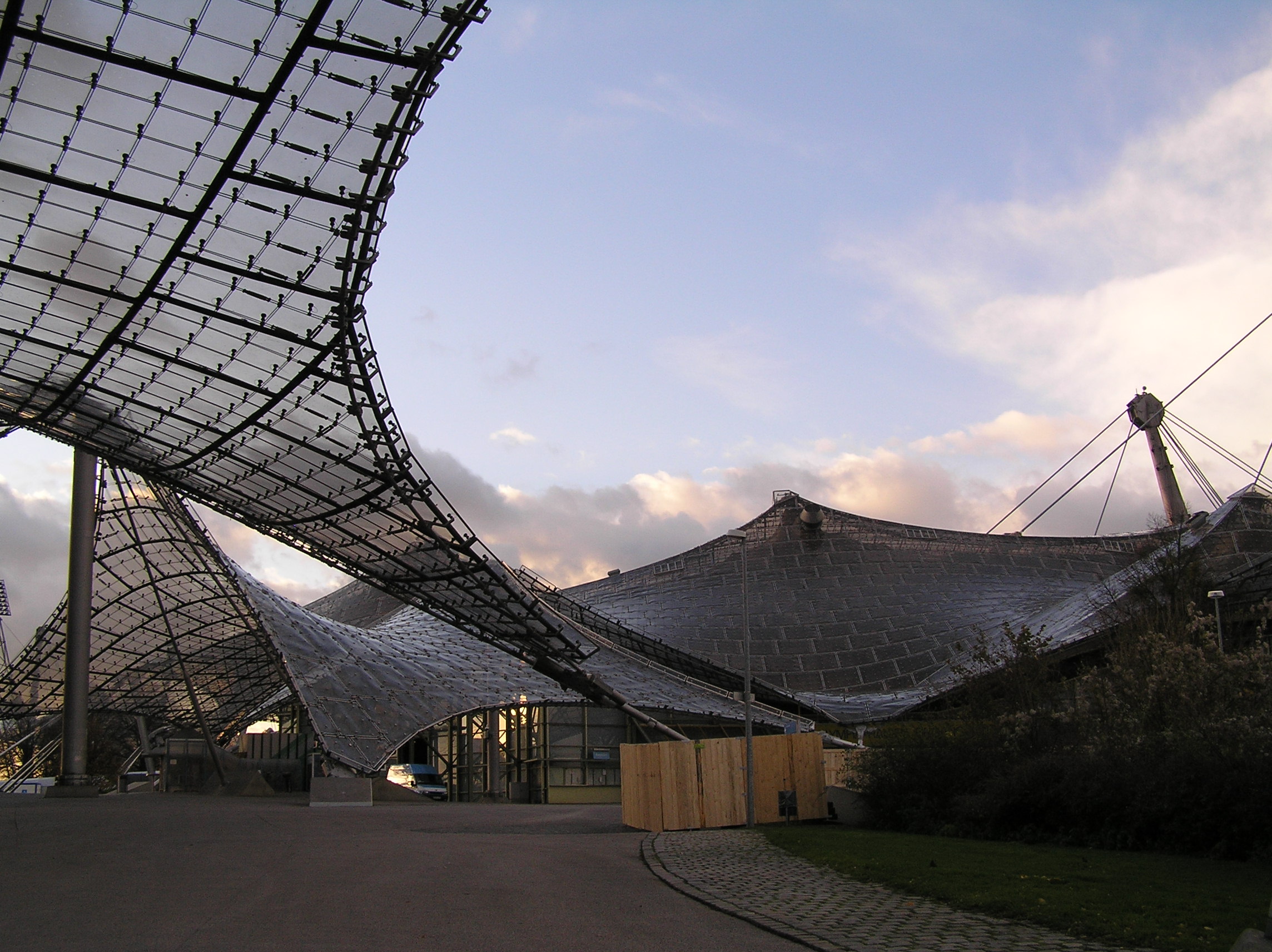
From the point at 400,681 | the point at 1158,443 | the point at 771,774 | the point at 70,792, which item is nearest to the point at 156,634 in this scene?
the point at 70,792

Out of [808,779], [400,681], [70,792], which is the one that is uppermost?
[400,681]

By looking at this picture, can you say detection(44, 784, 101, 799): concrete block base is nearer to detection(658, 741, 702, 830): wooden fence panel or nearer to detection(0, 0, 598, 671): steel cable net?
detection(0, 0, 598, 671): steel cable net

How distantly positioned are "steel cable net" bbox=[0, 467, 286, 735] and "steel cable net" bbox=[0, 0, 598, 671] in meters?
8.84

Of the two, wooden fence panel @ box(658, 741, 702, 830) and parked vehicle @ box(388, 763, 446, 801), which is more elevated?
wooden fence panel @ box(658, 741, 702, 830)

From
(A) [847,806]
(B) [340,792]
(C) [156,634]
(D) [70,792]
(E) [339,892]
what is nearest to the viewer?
(E) [339,892]

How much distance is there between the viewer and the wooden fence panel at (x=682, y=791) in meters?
27.4

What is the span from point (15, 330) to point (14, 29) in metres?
13.3

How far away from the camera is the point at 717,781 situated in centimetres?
2792

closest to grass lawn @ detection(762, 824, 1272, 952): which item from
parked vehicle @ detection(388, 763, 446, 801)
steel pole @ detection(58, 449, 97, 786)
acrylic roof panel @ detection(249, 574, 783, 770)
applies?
acrylic roof panel @ detection(249, 574, 783, 770)

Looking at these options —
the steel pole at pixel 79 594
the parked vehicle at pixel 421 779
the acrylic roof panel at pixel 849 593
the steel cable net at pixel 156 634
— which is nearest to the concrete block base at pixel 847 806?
the steel cable net at pixel 156 634

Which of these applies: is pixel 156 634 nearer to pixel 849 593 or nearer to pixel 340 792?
pixel 340 792

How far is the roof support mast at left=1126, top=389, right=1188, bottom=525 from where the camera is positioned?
255ft

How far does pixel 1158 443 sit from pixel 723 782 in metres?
64.2

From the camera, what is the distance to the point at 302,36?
18859mm
